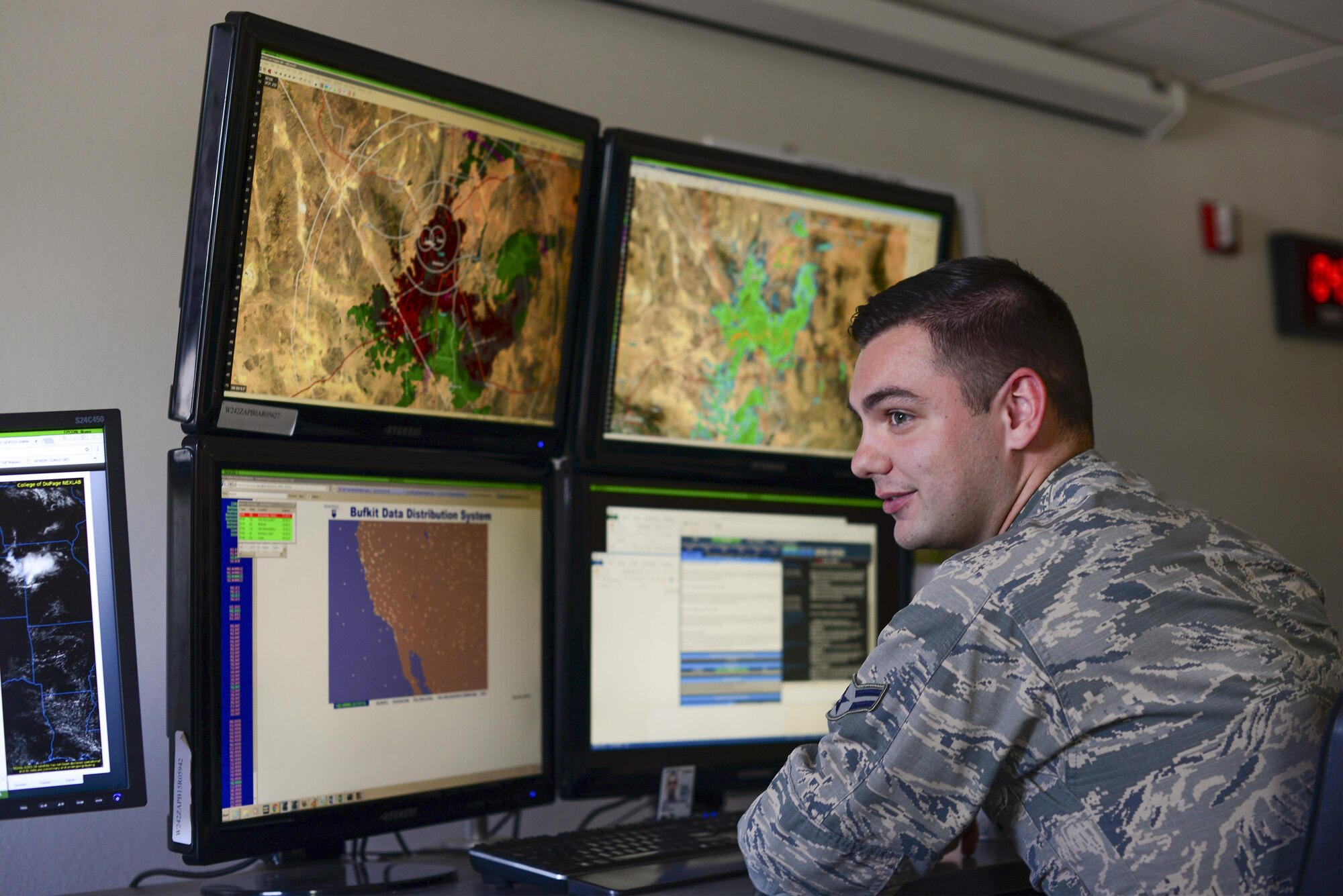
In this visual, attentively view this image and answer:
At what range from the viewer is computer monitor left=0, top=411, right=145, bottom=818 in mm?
1074

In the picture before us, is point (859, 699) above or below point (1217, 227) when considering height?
below

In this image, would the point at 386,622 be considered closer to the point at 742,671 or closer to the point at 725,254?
the point at 742,671

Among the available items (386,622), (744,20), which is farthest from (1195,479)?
(386,622)

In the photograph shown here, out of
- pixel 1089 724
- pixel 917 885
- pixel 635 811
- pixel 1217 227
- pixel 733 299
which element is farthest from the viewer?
pixel 1217 227

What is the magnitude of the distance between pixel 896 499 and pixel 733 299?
0.47 m

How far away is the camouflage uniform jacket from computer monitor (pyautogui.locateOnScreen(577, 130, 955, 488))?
1.93 feet

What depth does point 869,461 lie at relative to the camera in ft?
4.27

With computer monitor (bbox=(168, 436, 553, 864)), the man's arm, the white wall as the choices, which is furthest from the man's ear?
the white wall

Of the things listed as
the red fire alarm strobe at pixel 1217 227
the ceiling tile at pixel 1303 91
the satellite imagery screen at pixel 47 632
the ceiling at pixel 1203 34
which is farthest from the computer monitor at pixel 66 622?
the ceiling tile at pixel 1303 91

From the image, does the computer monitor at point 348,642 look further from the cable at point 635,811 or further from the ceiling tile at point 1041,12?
the ceiling tile at point 1041,12

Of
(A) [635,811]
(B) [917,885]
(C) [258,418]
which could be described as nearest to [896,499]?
(B) [917,885]

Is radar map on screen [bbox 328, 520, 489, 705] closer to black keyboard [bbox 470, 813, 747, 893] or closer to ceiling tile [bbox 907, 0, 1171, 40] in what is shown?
A: black keyboard [bbox 470, 813, 747, 893]

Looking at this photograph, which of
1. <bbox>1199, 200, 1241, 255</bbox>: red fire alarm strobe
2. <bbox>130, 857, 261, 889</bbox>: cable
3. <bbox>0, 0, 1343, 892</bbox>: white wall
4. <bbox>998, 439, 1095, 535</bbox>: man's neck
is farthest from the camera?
<bbox>1199, 200, 1241, 255</bbox>: red fire alarm strobe

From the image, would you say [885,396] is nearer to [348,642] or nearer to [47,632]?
[348,642]
